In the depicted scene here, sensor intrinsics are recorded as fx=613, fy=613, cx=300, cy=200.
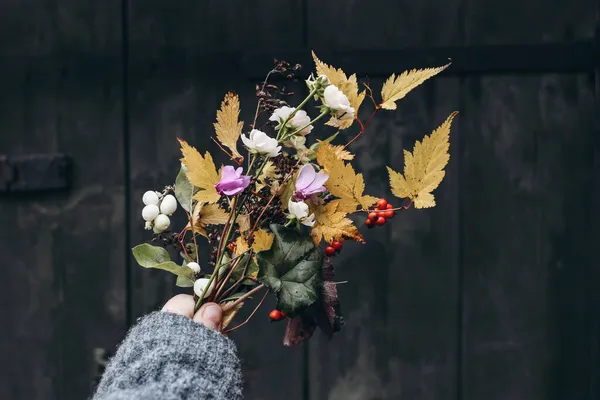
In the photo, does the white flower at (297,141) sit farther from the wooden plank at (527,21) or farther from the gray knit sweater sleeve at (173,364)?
the wooden plank at (527,21)

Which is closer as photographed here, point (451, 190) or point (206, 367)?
point (206, 367)

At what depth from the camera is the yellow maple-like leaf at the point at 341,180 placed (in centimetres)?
57

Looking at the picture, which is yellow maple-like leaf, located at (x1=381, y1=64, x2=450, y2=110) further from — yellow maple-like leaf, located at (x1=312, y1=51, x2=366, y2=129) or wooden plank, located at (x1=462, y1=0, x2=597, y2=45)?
wooden plank, located at (x1=462, y1=0, x2=597, y2=45)

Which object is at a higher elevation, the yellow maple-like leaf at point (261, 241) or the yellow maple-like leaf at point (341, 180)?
the yellow maple-like leaf at point (341, 180)

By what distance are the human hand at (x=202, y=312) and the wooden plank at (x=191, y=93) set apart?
A: 429mm

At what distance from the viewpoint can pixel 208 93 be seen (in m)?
1.04

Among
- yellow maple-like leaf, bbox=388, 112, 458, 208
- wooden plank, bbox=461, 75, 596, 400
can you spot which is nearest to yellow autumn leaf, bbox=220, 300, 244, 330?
yellow maple-like leaf, bbox=388, 112, 458, 208

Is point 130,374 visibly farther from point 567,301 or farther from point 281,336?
point 567,301

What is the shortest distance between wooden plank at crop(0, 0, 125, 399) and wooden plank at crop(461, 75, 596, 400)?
1.98 feet

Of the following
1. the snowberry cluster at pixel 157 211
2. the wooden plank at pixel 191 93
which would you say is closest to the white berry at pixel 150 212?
the snowberry cluster at pixel 157 211

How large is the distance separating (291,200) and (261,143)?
0.19 ft

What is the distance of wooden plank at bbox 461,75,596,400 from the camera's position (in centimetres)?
103

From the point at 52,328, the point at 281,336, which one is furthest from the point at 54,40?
the point at 281,336

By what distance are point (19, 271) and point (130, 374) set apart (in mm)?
641
